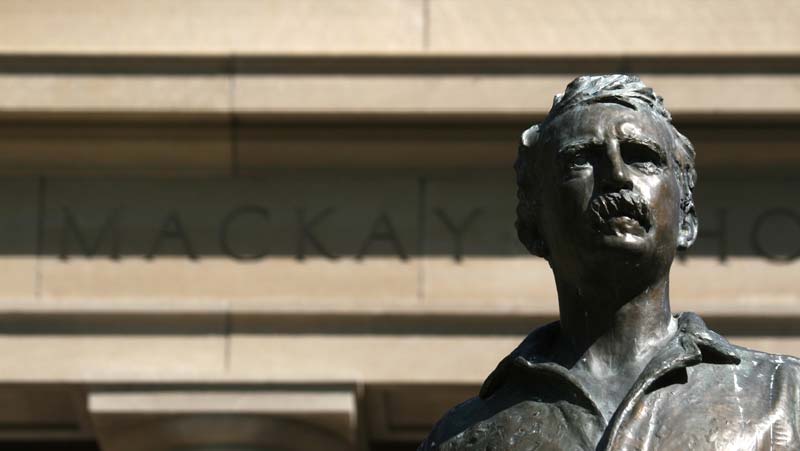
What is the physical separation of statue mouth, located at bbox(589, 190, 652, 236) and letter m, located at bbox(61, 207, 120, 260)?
55.6 ft

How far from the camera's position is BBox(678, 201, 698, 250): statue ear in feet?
21.6

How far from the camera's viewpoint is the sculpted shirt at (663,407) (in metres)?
6.11

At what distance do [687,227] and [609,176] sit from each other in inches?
13.8

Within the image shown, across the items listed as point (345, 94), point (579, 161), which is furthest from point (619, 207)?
point (345, 94)

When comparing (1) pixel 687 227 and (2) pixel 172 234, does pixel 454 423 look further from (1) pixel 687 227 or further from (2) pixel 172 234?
(2) pixel 172 234

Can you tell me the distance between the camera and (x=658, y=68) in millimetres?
22328

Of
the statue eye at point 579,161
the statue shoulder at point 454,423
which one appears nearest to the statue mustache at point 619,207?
the statue eye at point 579,161

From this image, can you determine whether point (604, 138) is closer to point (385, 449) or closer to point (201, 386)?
point (201, 386)

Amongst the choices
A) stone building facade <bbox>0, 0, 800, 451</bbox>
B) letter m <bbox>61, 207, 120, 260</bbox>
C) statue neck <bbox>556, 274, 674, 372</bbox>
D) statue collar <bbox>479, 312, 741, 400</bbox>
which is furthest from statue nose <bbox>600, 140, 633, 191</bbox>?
letter m <bbox>61, 207, 120, 260</bbox>

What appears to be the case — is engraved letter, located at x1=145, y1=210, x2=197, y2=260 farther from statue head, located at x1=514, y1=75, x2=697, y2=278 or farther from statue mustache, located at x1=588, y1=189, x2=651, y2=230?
statue mustache, located at x1=588, y1=189, x2=651, y2=230

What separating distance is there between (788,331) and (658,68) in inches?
87.6

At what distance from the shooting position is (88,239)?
23141 millimetres

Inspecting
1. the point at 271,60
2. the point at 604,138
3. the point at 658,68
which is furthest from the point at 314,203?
the point at 604,138

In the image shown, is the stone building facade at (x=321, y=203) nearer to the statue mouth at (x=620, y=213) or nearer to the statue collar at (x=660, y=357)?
the statue collar at (x=660, y=357)
